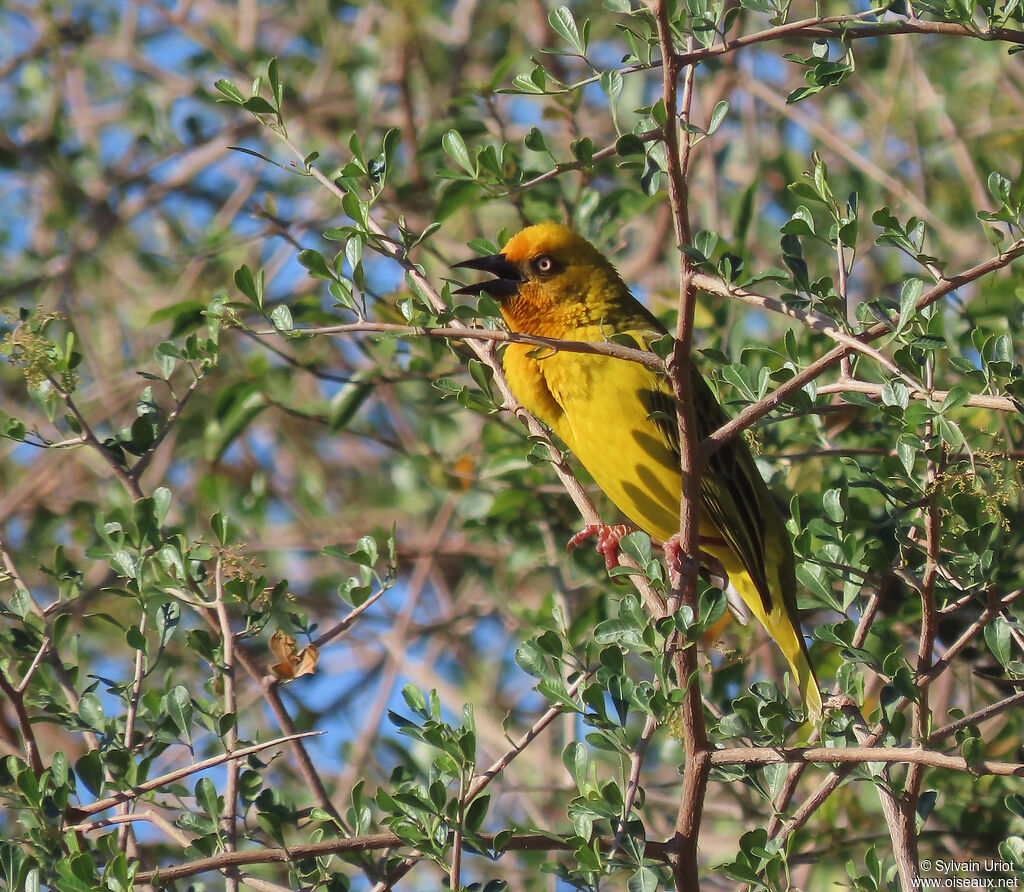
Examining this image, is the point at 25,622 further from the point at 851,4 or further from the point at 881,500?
the point at 851,4

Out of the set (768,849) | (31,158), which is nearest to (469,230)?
(31,158)

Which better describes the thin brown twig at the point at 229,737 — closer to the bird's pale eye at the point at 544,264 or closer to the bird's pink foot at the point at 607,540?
the bird's pink foot at the point at 607,540

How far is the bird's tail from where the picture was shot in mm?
3408

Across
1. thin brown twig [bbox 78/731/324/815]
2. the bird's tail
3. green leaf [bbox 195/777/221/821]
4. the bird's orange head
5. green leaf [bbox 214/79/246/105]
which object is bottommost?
the bird's tail

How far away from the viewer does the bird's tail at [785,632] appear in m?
3.41

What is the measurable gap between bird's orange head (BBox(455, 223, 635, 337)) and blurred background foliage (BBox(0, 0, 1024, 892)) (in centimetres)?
15

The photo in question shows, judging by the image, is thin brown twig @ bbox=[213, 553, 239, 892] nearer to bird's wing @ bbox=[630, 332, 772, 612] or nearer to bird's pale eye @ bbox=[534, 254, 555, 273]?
bird's wing @ bbox=[630, 332, 772, 612]

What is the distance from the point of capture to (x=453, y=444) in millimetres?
5176

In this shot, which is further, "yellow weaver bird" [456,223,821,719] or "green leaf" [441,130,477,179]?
"yellow weaver bird" [456,223,821,719]

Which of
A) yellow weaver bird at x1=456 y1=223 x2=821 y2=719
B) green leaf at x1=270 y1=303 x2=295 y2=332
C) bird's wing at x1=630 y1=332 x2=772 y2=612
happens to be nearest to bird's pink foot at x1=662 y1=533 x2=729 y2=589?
yellow weaver bird at x1=456 y1=223 x2=821 y2=719

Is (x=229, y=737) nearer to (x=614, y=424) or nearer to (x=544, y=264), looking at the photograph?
(x=614, y=424)

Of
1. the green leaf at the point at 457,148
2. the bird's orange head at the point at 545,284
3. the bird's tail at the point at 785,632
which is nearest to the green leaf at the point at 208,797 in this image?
the green leaf at the point at 457,148

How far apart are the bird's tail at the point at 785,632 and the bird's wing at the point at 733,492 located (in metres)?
0.09

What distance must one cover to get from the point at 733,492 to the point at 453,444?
1.88 m
